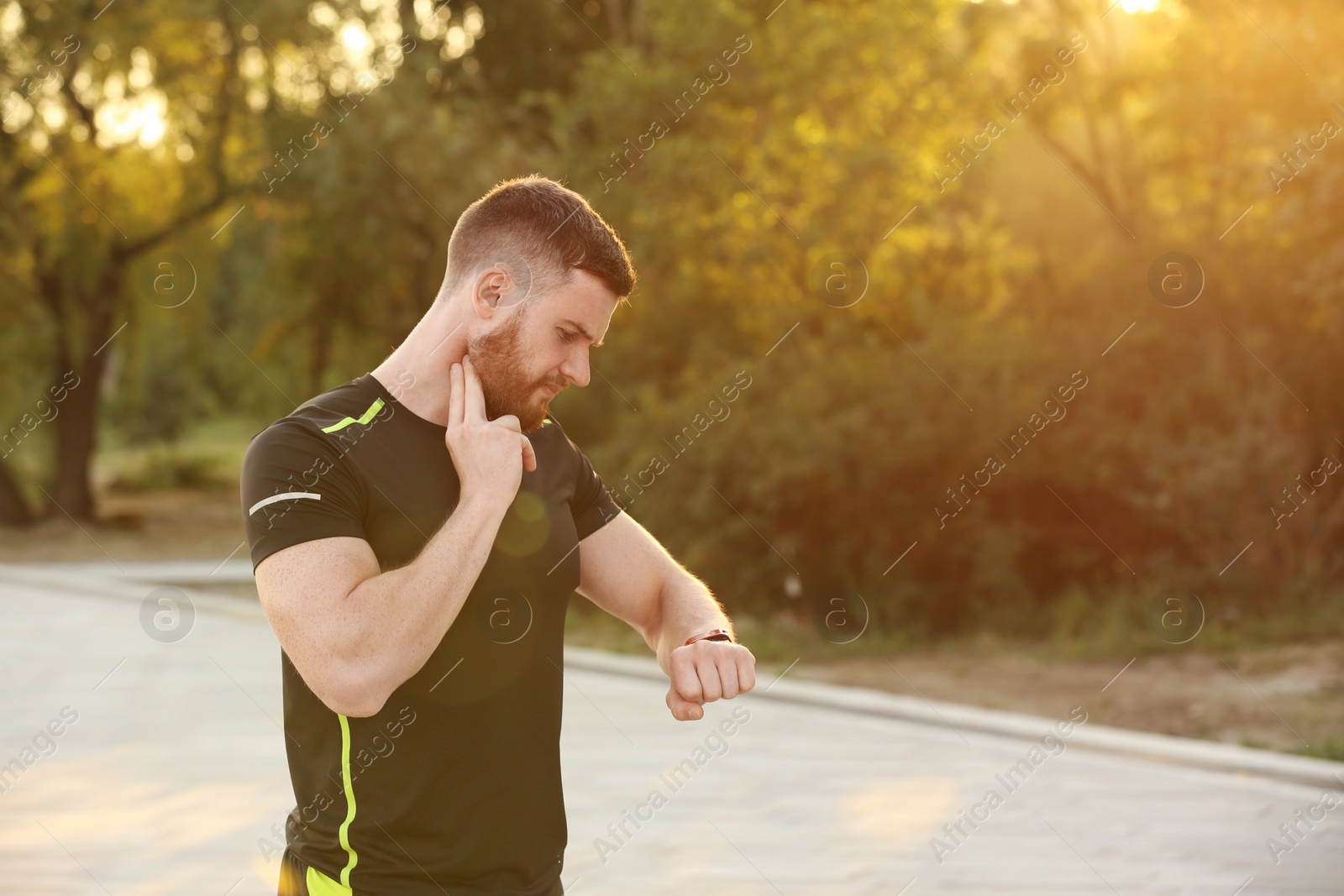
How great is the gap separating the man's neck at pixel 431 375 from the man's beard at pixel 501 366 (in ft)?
0.13

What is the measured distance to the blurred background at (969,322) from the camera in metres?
12.4

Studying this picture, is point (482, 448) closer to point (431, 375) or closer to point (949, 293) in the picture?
point (431, 375)

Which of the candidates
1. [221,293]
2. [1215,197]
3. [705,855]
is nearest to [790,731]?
[705,855]

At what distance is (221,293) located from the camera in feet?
92.4

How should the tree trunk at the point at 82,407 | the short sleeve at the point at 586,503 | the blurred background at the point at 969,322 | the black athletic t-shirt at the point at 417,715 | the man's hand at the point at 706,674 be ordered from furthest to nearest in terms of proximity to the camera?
the tree trunk at the point at 82,407 → the blurred background at the point at 969,322 → the short sleeve at the point at 586,503 → the man's hand at the point at 706,674 → the black athletic t-shirt at the point at 417,715

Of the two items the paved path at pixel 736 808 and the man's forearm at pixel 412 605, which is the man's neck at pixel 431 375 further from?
the paved path at pixel 736 808

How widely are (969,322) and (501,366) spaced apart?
11.8 metres

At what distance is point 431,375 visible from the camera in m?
2.29

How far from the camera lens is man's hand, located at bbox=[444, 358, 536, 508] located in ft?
6.81

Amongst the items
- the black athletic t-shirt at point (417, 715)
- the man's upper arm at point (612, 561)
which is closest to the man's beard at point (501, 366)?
the black athletic t-shirt at point (417, 715)

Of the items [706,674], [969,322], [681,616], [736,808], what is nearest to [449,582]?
[706,674]

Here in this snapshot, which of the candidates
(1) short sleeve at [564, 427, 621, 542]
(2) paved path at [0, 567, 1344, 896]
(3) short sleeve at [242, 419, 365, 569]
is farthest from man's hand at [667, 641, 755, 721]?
(2) paved path at [0, 567, 1344, 896]

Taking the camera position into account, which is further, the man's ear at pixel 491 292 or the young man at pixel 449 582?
the man's ear at pixel 491 292

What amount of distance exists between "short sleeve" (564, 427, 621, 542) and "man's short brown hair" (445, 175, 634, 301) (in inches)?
15.0
